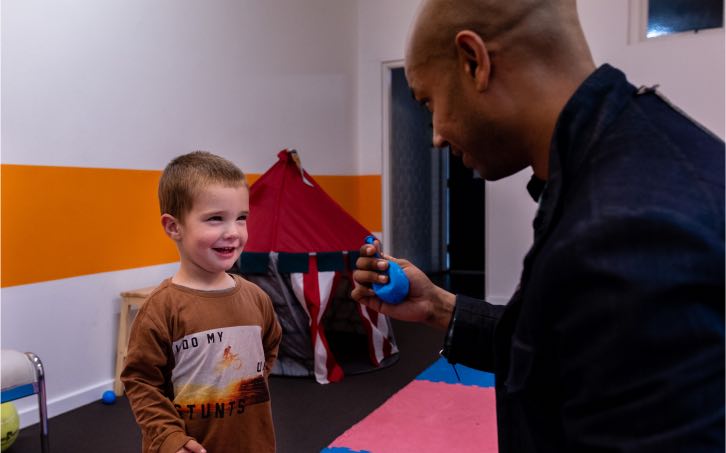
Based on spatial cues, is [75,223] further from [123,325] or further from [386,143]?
[386,143]

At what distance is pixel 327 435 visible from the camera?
230 cm

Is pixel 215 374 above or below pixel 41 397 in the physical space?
above

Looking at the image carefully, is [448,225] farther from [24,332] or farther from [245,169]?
[24,332]

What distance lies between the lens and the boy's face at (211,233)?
1.37 m

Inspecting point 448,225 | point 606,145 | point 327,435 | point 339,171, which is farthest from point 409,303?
point 448,225

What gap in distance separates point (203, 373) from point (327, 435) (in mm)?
1103

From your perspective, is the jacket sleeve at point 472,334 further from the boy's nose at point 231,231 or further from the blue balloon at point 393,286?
the boy's nose at point 231,231

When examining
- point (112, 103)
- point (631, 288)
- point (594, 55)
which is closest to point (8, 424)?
point (112, 103)

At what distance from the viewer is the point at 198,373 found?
4.36 ft

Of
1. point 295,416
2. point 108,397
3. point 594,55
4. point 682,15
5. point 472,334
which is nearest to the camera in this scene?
point 472,334

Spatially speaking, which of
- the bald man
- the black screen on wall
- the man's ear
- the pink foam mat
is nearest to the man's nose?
the bald man

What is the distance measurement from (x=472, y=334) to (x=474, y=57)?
519 millimetres

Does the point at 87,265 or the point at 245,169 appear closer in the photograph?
the point at 87,265

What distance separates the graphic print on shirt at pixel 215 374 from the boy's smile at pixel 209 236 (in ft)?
0.46
